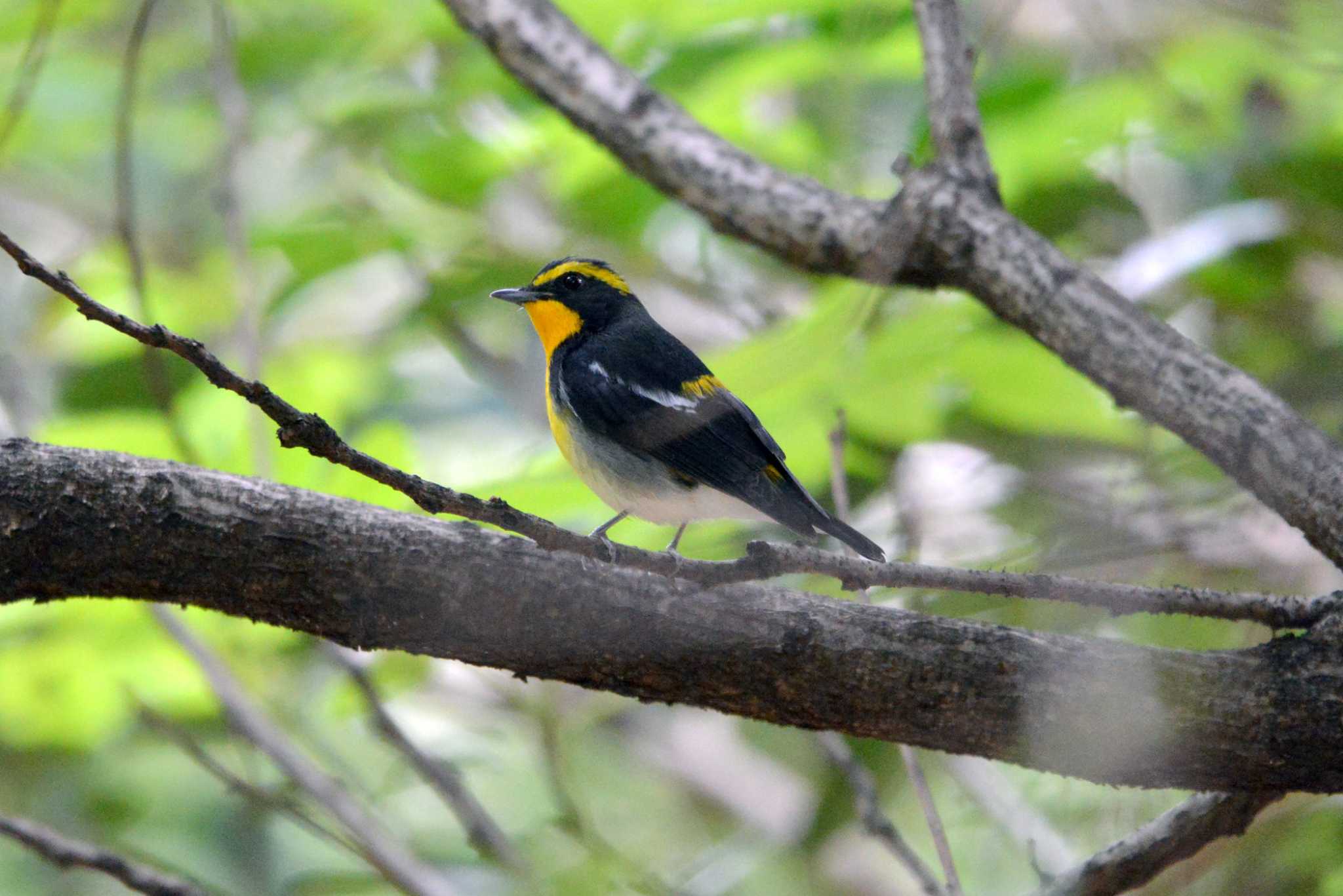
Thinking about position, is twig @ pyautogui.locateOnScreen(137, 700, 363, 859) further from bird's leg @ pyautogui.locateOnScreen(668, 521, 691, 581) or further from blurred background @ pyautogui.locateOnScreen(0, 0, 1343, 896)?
bird's leg @ pyautogui.locateOnScreen(668, 521, 691, 581)

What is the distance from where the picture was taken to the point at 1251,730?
7.12ft

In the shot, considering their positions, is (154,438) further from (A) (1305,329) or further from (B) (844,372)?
(A) (1305,329)

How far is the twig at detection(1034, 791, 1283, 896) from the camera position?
236 centimetres

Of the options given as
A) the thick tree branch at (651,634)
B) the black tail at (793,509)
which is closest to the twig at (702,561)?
the thick tree branch at (651,634)

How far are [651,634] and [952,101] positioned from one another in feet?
5.67

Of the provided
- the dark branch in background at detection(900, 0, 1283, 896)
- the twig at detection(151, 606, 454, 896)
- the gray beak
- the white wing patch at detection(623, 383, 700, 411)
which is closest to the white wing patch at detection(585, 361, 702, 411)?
the white wing patch at detection(623, 383, 700, 411)

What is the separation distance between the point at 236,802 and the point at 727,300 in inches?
106

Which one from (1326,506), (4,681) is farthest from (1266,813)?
(4,681)

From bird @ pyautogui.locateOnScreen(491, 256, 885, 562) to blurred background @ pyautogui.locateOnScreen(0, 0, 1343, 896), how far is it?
0.27 feet

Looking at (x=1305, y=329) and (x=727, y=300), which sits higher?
(x=727, y=300)

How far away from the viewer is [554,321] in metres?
3.81

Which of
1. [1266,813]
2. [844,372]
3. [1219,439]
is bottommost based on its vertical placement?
[1266,813]

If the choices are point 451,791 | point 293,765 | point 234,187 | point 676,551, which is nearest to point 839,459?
point 676,551

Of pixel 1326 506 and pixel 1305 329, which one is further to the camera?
pixel 1305 329
